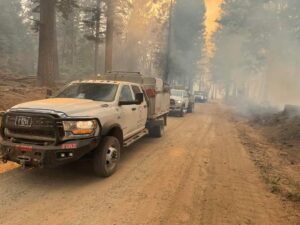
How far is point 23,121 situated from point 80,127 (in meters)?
1.08

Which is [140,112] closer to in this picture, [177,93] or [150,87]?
[150,87]

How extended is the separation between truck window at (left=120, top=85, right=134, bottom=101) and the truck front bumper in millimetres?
2148

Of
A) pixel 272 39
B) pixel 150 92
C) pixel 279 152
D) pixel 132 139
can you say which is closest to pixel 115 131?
pixel 132 139

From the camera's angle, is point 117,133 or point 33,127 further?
point 117,133

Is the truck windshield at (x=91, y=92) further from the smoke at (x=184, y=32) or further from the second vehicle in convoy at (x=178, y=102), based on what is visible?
the smoke at (x=184, y=32)

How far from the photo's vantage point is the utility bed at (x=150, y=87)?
32.9 feet

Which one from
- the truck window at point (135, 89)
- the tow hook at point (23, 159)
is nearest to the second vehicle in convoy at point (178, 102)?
the truck window at point (135, 89)

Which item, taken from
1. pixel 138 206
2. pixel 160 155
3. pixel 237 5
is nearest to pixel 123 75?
pixel 160 155

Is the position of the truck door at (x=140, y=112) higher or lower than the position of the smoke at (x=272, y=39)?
lower

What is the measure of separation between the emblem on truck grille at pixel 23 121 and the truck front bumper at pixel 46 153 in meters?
0.38

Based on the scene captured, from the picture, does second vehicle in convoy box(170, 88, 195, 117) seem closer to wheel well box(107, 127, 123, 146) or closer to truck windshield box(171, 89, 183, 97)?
truck windshield box(171, 89, 183, 97)

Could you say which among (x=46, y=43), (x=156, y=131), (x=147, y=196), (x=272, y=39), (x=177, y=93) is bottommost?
(x=147, y=196)

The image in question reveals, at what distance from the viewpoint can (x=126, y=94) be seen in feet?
26.0

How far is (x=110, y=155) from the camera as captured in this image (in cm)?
643
